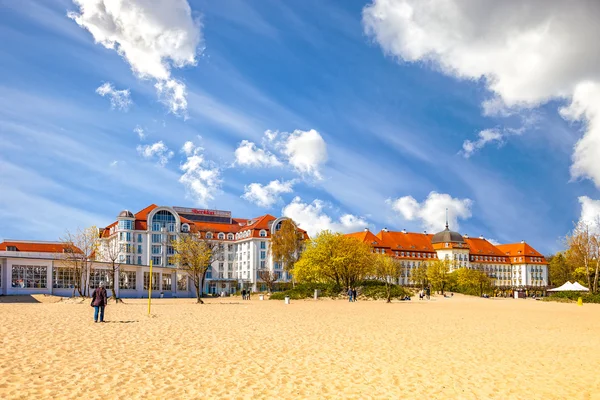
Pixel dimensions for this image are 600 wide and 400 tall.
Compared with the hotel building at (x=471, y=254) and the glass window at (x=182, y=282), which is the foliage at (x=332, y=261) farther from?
the hotel building at (x=471, y=254)

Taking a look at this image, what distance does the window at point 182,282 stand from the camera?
68000mm

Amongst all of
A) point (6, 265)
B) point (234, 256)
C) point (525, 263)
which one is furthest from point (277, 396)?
point (525, 263)

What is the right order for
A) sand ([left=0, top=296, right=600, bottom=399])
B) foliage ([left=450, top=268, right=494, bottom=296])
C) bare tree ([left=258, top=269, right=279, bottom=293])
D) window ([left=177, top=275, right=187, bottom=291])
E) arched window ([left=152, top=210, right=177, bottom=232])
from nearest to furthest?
sand ([left=0, top=296, right=600, bottom=399]) < window ([left=177, top=275, right=187, bottom=291]) < bare tree ([left=258, top=269, right=279, bottom=293]) < foliage ([left=450, top=268, right=494, bottom=296]) < arched window ([left=152, top=210, right=177, bottom=232])

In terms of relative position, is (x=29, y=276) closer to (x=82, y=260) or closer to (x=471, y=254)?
(x=82, y=260)

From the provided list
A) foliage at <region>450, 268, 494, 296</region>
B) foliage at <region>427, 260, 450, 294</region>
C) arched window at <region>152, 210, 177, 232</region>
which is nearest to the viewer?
foliage at <region>450, 268, 494, 296</region>

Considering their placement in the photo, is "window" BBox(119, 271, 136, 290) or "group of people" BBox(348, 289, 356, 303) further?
"window" BBox(119, 271, 136, 290)

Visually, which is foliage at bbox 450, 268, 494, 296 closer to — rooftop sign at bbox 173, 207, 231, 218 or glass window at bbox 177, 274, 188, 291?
glass window at bbox 177, 274, 188, 291

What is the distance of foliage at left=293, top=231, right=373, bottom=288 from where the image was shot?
56.5 metres

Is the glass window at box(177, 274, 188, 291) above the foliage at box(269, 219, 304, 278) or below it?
below

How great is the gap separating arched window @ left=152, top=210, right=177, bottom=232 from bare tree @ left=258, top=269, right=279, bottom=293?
55.2 ft

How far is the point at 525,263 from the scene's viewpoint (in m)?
128

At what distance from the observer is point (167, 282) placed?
213 feet

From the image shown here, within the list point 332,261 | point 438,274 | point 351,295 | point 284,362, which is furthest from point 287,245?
point 284,362

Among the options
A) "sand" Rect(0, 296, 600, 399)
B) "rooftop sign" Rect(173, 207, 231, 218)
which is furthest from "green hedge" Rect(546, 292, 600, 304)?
"rooftop sign" Rect(173, 207, 231, 218)
